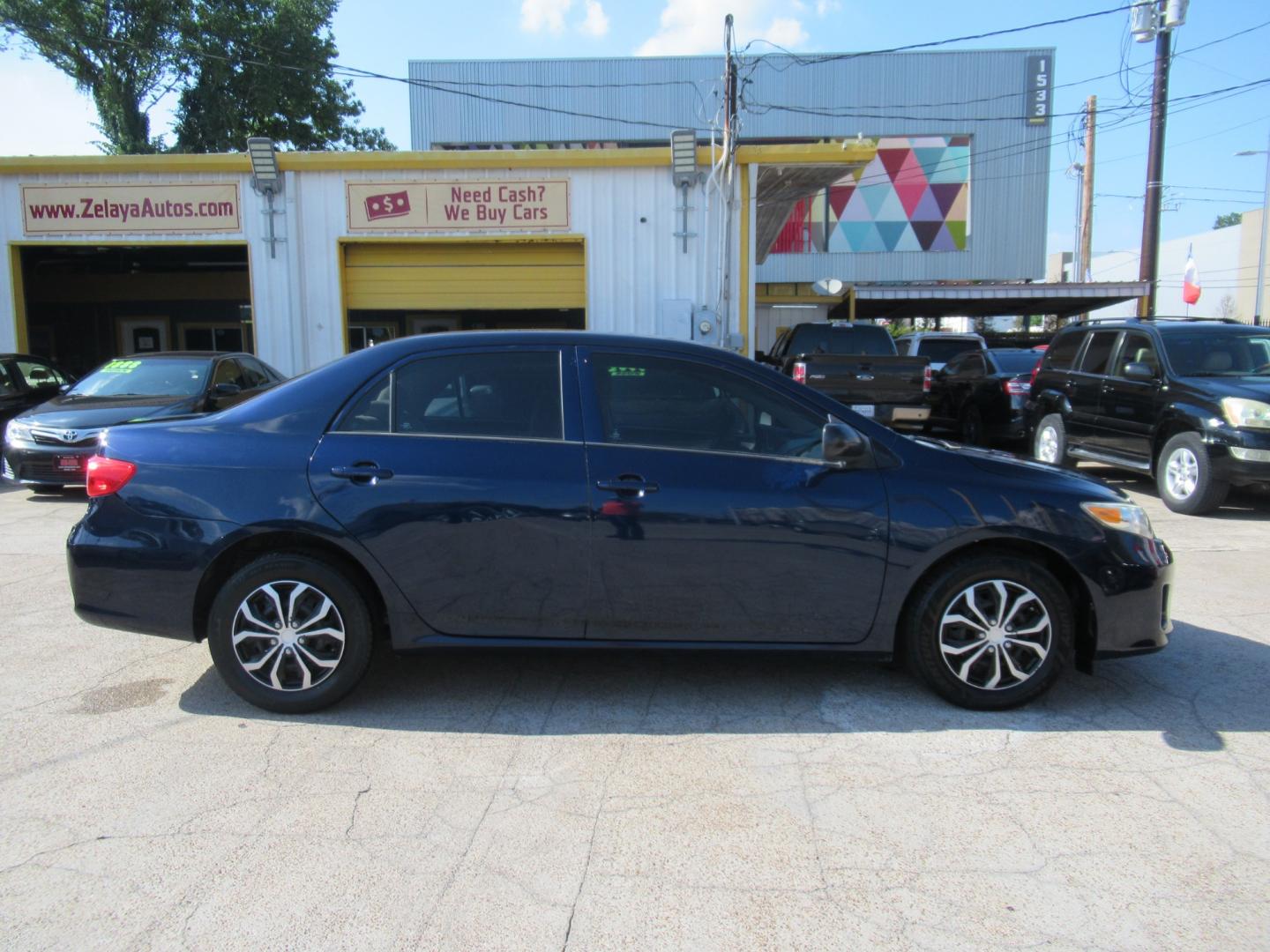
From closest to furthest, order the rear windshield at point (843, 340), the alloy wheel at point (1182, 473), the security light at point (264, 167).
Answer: the alloy wheel at point (1182, 473), the security light at point (264, 167), the rear windshield at point (843, 340)

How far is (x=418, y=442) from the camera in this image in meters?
3.92

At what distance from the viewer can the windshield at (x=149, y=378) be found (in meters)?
10.1

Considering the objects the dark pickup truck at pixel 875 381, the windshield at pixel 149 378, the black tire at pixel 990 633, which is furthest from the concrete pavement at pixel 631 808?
the dark pickup truck at pixel 875 381

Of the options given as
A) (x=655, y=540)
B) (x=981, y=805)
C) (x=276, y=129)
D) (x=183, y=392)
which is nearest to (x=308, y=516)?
(x=655, y=540)

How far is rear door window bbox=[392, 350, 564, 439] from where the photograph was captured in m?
3.97

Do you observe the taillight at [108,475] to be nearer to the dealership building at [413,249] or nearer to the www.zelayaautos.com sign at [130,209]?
the dealership building at [413,249]

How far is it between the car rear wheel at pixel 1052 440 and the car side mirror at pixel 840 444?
26.0 feet

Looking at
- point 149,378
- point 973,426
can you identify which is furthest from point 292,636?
point 973,426

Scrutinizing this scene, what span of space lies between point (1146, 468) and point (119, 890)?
9.62m

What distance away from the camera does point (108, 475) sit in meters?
3.96

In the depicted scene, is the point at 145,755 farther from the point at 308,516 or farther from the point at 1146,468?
the point at 1146,468

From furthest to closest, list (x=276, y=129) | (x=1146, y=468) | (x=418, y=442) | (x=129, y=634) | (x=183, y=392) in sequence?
(x=276, y=129), (x=183, y=392), (x=1146, y=468), (x=129, y=634), (x=418, y=442)

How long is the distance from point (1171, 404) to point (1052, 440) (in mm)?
2158

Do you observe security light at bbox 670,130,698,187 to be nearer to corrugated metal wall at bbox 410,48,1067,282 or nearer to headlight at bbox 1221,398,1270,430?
headlight at bbox 1221,398,1270,430
